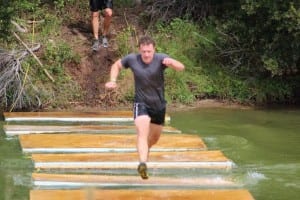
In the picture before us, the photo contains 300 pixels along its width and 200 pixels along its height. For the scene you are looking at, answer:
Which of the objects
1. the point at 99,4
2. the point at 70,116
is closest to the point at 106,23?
the point at 99,4

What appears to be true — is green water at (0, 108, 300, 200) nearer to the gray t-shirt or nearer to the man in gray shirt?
the man in gray shirt

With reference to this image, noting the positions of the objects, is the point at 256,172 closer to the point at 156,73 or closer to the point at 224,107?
the point at 156,73

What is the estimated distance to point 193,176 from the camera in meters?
8.66

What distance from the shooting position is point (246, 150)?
412 inches

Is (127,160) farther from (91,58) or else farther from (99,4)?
(99,4)

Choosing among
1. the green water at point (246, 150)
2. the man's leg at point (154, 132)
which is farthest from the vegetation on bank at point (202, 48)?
the man's leg at point (154, 132)

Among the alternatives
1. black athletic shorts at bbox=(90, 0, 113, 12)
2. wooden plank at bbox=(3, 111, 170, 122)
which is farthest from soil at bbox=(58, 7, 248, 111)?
wooden plank at bbox=(3, 111, 170, 122)

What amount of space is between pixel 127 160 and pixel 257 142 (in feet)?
8.75

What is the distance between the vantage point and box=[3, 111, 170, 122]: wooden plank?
12672 mm

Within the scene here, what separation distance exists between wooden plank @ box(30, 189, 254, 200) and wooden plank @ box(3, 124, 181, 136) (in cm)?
389

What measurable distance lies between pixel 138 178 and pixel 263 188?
1.46 meters

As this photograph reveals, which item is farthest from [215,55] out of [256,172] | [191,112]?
[256,172]

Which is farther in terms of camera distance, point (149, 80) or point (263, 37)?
point (263, 37)

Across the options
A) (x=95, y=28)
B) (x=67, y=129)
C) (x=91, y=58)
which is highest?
(x=95, y=28)
